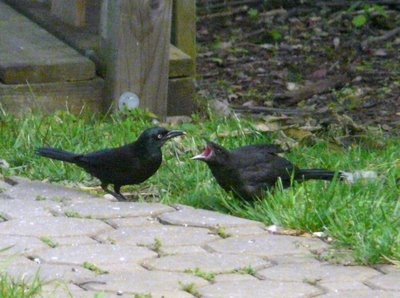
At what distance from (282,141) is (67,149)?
52.1 inches

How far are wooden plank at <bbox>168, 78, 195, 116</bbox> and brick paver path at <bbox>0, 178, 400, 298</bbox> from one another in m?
2.30

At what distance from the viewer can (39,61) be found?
767cm

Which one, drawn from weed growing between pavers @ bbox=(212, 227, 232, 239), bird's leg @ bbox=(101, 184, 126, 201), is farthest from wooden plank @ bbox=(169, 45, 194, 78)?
weed growing between pavers @ bbox=(212, 227, 232, 239)

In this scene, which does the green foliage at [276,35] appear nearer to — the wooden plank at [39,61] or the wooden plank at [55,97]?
the wooden plank at [39,61]

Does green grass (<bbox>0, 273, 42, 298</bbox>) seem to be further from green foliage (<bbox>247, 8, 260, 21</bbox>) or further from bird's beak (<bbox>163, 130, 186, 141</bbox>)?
green foliage (<bbox>247, 8, 260, 21</bbox>)

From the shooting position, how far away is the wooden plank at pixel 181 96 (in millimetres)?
8133

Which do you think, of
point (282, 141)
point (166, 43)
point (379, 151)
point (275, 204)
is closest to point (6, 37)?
point (166, 43)

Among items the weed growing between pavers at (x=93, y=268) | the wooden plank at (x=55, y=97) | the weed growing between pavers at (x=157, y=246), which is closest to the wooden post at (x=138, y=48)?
the wooden plank at (x=55, y=97)

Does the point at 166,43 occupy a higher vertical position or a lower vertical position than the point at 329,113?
higher

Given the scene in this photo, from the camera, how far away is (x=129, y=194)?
6.41 meters

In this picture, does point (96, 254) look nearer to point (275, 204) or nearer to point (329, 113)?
point (275, 204)

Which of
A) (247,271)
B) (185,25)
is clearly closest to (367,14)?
(185,25)

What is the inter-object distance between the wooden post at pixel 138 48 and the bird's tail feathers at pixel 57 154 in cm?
155

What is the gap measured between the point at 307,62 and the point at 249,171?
15.7 ft
